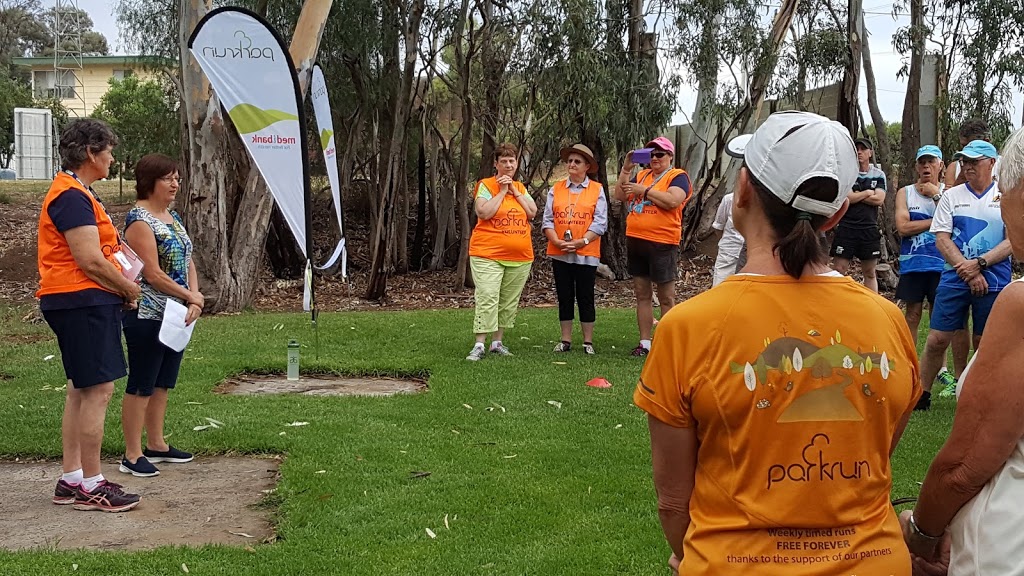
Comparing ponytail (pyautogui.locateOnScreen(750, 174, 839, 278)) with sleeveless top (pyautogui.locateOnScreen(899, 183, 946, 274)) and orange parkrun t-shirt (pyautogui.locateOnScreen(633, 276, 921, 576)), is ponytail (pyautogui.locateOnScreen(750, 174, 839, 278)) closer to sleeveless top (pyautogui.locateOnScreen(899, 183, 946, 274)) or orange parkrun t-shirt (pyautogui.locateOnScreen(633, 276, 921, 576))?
orange parkrun t-shirt (pyautogui.locateOnScreen(633, 276, 921, 576))

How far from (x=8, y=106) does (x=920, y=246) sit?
32332 mm

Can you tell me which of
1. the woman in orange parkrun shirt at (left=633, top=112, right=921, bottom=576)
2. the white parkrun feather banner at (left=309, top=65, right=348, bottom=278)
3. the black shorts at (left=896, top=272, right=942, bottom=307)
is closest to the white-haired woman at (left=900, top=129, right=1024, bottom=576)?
the woman in orange parkrun shirt at (left=633, top=112, right=921, bottom=576)

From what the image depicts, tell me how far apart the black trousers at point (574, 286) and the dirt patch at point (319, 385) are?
5.67 feet

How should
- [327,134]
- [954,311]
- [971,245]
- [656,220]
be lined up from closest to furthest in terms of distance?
[971,245] < [954,311] < [656,220] < [327,134]

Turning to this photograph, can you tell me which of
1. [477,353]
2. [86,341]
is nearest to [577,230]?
[477,353]

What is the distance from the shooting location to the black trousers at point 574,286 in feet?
29.3

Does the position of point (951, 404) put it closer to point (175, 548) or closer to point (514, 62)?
point (175, 548)

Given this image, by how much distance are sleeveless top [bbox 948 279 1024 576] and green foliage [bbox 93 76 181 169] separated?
825 inches

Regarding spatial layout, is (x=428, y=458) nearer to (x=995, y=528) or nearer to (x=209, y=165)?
(x=995, y=528)

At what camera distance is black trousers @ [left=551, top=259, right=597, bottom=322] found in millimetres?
8945

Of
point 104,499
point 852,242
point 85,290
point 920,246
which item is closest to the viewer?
point 85,290

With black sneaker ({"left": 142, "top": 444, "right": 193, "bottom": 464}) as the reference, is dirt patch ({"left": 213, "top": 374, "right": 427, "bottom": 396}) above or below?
above

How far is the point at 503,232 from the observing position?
337 inches

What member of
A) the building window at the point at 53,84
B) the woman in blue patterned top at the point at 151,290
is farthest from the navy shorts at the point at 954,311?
the building window at the point at 53,84
